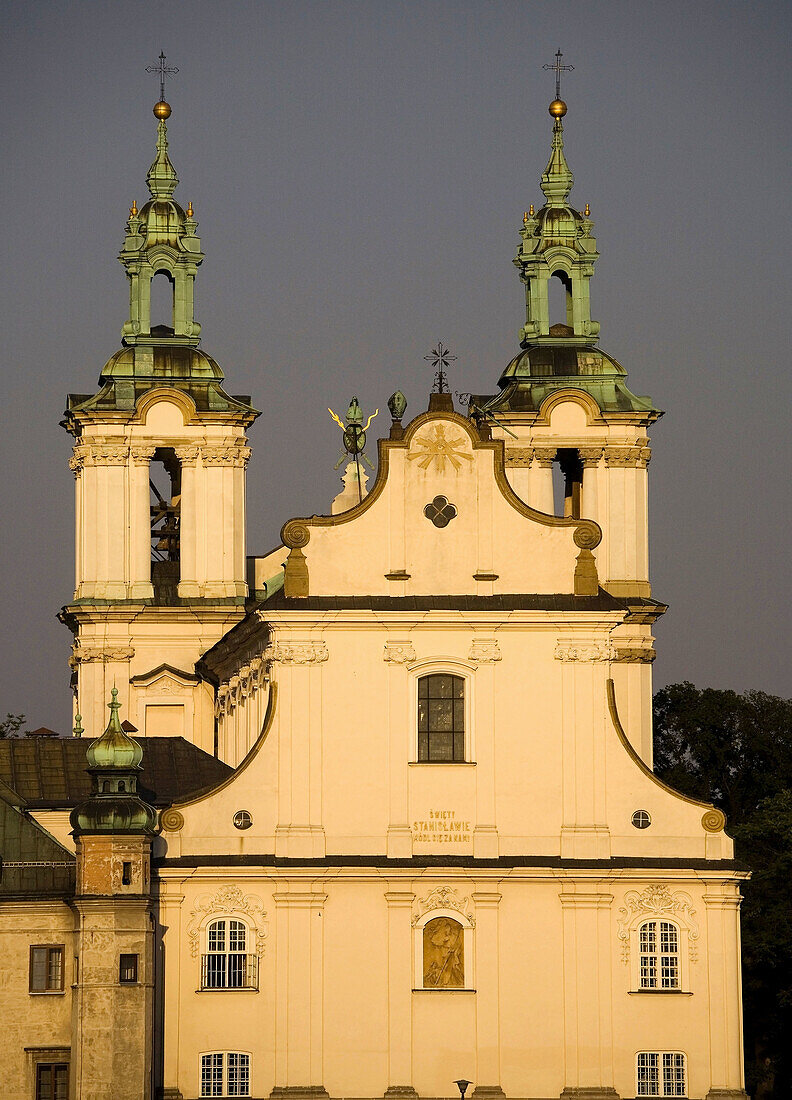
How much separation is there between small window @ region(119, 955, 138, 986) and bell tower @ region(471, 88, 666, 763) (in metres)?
20.8

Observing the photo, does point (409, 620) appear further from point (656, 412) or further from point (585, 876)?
point (656, 412)

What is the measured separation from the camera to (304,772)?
6175cm

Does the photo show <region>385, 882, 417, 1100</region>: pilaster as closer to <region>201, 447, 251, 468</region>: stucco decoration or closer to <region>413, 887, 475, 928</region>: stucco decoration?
<region>413, 887, 475, 928</region>: stucco decoration

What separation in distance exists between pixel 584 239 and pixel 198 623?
48.1 feet

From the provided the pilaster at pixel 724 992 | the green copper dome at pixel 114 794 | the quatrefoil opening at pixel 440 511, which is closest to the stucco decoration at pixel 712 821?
the pilaster at pixel 724 992

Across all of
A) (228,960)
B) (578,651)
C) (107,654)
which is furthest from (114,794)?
(107,654)

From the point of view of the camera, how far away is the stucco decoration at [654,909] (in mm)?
61125

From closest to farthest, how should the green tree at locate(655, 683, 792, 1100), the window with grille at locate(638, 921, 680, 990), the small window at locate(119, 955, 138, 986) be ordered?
the small window at locate(119, 955, 138, 986) → the window with grille at locate(638, 921, 680, 990) → the green tree at locate(655, 683, 792, 1100)

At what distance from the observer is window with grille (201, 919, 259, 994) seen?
6047cm

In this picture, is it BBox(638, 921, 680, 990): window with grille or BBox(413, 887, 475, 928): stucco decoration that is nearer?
BBox(638, 921, 680, 990): window with grille

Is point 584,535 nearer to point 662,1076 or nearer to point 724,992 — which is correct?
point 724,992

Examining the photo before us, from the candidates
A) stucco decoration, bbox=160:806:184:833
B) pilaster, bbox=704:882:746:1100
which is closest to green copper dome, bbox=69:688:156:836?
stucco decoration, bbox=160:806:184:833

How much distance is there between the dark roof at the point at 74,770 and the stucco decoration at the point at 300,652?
465cm

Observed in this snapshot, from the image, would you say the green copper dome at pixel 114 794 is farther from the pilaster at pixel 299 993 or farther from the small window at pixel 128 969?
the pilaster at pixel 299 993
